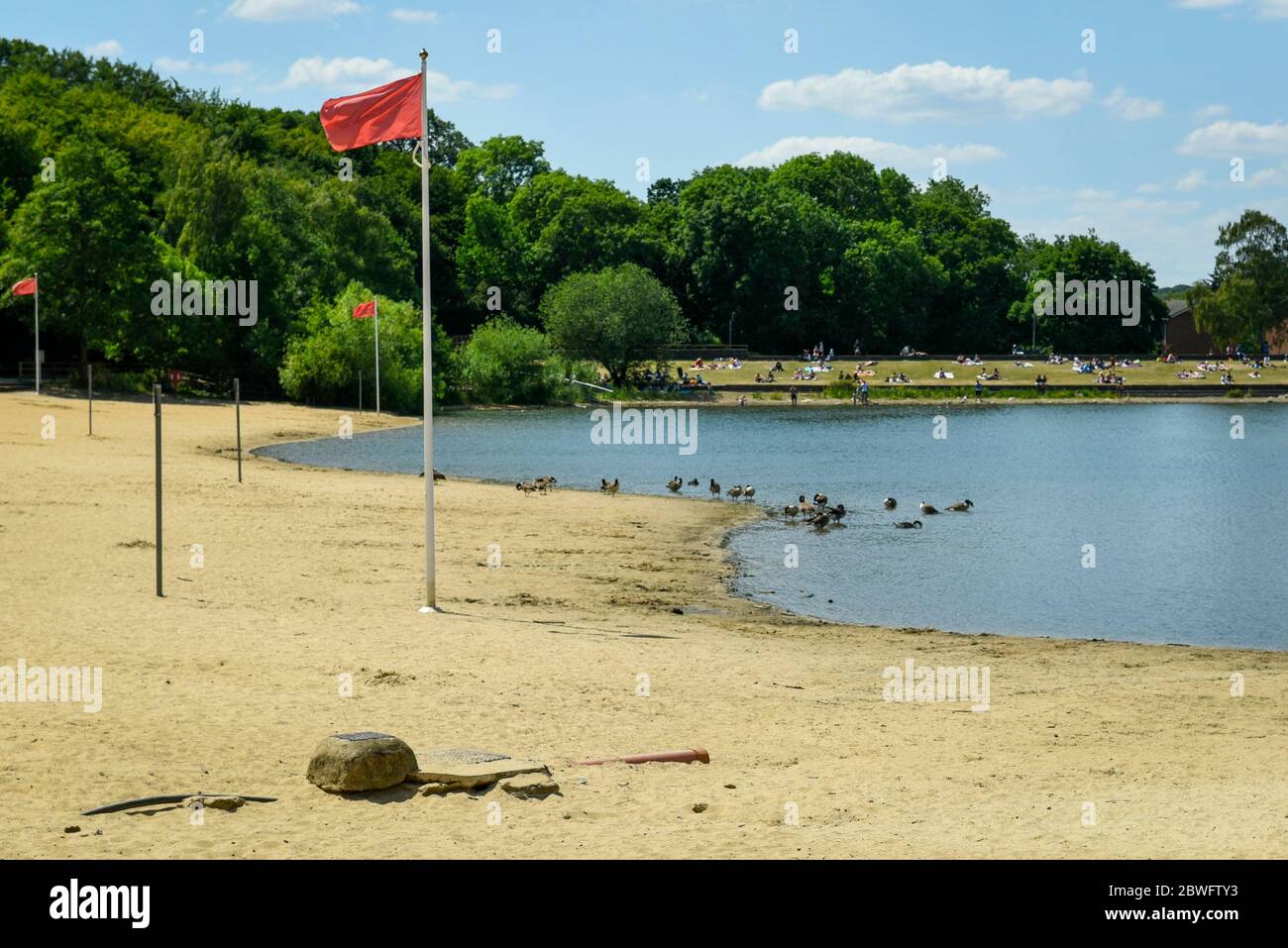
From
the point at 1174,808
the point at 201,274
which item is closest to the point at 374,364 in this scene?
the point at 201,274

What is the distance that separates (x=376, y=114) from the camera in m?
21.1

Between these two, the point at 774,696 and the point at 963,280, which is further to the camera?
the point at 963,280

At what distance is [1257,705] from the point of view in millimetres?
18141

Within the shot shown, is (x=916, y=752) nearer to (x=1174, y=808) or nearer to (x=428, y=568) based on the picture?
(x=1174, y=808)

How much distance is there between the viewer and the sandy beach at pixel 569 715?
11125 mm

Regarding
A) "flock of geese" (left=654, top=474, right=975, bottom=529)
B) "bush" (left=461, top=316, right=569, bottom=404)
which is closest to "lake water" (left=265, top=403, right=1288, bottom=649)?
"flock of geese" (left=654, top=474, right=975, bottom=529)

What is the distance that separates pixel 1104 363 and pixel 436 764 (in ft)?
415

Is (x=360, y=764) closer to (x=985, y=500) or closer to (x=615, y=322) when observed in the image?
(x=985, y=500)
